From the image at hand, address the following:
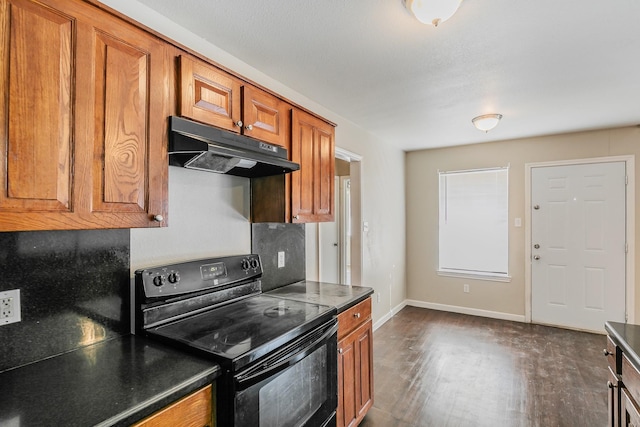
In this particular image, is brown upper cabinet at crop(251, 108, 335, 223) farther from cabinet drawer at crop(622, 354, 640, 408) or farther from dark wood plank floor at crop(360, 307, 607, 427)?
cabinet drawer at crop(622, 354, 640, 408)

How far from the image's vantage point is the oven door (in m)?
1.23

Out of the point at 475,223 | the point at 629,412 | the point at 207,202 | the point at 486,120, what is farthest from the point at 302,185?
the point at 475,223

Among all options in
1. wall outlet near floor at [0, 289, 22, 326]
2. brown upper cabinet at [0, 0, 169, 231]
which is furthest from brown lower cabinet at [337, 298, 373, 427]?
wall outlet near floor at [0, 289, 22, 326]

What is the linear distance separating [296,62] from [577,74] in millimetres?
2042

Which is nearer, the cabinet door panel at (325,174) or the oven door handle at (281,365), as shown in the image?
the oven door handle at (281,365)

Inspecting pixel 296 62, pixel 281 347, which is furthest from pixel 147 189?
pixel 296 62

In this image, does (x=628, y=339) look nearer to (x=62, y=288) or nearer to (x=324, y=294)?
(x=324, y=294)

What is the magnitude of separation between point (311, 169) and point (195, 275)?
1.04 m

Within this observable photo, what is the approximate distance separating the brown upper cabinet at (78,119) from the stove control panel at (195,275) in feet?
1.09

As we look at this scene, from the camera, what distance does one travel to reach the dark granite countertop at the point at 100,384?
880 mm

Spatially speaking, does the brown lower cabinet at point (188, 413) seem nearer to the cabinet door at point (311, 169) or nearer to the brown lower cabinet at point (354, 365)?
the brown lower cabinet at point (354, 365)

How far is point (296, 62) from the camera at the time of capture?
2.21 m

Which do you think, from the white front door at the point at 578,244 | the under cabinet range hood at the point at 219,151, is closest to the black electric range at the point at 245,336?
the under cabinet range hood at the point at 219,151

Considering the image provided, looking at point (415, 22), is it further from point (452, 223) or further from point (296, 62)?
point (452, 223)
